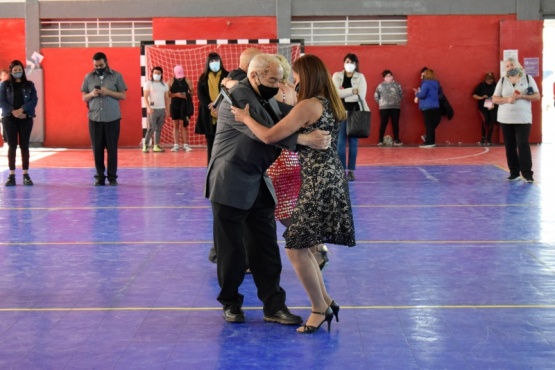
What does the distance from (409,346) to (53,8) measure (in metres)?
17.1

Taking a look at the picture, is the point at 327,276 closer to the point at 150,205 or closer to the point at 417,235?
the point at 417,235

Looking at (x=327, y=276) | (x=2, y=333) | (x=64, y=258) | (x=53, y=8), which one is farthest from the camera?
(x=53, y=8)

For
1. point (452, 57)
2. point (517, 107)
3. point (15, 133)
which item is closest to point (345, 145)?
point (517, 107)

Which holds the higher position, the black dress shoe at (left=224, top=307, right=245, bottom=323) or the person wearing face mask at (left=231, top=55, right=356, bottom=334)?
the person wearing face mask at (left=231, top=55, right=356, bottom=334)

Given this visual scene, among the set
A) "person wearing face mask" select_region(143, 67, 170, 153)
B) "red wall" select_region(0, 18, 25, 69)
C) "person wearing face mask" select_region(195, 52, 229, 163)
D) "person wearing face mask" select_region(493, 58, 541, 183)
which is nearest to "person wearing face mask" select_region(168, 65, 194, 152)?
"person wearing face mask" select_region(143, 67, 170, 153)

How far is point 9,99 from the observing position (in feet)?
41.8

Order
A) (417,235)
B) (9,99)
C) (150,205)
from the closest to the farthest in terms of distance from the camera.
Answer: (417,235) < (150,205) < (9,99)

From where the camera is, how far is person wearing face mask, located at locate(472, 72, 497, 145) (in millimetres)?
20266

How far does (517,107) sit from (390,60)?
851 centimetres

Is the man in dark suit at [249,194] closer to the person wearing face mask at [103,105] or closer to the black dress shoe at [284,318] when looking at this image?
the black dress shoe at [284,318]

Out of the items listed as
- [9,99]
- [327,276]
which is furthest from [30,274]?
[9,99]

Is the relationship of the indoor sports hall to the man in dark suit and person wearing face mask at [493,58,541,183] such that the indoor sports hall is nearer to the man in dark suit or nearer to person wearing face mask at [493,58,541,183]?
the man in dark suit

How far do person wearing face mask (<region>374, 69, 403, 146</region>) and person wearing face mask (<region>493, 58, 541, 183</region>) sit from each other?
767cm

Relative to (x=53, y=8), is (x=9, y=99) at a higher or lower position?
lower
